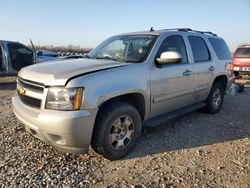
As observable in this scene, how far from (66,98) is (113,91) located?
0.63 metres

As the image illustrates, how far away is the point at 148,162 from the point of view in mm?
3691

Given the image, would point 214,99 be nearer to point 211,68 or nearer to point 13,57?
point 211,68

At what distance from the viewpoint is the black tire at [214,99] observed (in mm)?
5992

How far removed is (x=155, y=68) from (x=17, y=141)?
252 centimetres

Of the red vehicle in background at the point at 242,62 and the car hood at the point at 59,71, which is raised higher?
the car hood at the point at 59,71

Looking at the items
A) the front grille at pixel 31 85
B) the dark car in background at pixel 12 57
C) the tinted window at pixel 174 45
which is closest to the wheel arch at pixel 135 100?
the tinted window at pixel 174 45

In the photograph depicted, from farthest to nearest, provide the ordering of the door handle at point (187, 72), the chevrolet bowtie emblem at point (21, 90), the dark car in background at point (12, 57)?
the dark car in background at point (12, 57) < the door handle at point (187, 72) < the chevrolet bowtie emblem at point (21, 90)

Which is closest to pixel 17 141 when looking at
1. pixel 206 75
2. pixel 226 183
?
pixel 226 183

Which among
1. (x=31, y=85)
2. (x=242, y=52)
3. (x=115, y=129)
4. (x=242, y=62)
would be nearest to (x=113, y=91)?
(x=115, y=129)

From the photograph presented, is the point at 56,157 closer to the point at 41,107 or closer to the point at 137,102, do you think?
the point at 41,107

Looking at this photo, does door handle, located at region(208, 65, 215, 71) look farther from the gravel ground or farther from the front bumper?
the front bumper

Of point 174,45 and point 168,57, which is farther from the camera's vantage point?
point 174,45

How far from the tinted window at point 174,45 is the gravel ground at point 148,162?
1.47m

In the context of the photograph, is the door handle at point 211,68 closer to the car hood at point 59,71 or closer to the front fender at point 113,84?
the front fender at point 113,84
